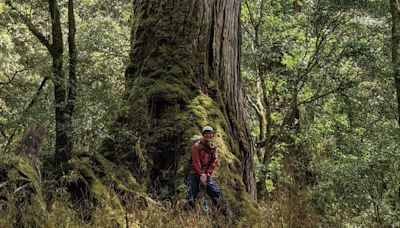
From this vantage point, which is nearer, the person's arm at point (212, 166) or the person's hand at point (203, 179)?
the person's hand at point (203, 179)

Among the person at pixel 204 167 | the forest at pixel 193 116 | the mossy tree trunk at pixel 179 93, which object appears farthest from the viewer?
the mossy tree trunk at pixel 179 93

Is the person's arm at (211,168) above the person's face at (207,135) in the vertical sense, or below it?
below

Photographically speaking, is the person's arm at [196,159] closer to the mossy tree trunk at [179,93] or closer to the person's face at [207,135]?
the person's face at [207,135]

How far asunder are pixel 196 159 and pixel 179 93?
Result: 1.49 meters

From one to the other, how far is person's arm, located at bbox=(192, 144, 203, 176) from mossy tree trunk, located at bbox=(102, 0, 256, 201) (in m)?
0.37

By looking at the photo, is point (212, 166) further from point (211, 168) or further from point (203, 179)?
point (203, 179)

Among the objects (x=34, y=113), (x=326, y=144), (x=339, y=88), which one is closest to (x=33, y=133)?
(x=34, y=113)

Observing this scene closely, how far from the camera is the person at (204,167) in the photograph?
19.6 feet

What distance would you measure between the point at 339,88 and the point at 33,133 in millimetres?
7635

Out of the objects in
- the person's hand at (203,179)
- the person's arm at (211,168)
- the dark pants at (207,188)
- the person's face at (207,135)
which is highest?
the person's face at (207,135)

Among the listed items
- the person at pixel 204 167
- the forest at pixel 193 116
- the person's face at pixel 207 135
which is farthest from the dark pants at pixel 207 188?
the person's face at pixel 207 135

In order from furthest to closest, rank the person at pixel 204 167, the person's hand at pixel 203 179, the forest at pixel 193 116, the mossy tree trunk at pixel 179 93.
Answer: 1. the mossy tree trunk at pixel 179 93
2. the person at pixel 204 167
3. the person's hand at pixel 203 179
4. the forest at pixel 193 116

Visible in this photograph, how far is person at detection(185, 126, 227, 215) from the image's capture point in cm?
598

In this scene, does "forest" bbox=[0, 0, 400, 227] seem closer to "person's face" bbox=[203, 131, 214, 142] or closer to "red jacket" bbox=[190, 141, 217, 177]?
"red jacket" bbox=[190, 141, 217, 177]
